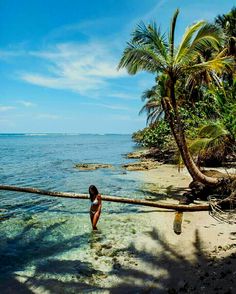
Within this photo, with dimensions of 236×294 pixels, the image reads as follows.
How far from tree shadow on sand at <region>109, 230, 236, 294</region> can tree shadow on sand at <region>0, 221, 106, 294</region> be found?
0.72 m

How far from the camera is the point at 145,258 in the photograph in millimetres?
8102

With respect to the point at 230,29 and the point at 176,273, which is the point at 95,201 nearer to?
the point at 176,273

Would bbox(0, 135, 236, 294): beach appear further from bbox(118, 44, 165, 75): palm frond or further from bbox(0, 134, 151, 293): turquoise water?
bbox(118, 44, 165, 75): palm frond

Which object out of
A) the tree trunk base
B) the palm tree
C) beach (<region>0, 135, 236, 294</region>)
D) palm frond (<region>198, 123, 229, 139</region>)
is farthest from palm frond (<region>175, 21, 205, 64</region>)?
the palm tree

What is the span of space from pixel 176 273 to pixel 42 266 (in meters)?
3.16

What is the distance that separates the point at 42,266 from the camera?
7.80m

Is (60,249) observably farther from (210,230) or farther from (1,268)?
(210,230)

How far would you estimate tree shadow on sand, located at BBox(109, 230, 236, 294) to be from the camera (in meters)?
6.16

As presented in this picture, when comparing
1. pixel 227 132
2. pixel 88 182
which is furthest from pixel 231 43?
pixel 227 132

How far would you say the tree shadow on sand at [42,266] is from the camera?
675 cm

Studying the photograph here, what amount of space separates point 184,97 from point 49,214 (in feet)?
67.1

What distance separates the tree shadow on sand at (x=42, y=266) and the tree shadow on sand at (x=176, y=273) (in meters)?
0.72

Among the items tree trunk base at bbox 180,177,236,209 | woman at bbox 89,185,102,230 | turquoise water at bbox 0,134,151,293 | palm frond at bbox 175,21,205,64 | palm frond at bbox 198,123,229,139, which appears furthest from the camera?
palm frond at bbox 175,21,205,64

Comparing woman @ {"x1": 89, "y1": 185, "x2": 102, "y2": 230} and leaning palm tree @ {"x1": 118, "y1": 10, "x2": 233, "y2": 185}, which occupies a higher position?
leaning palm tree @ {"x1": 118, "y1": 10, "x2": 233, "y2": 185}
